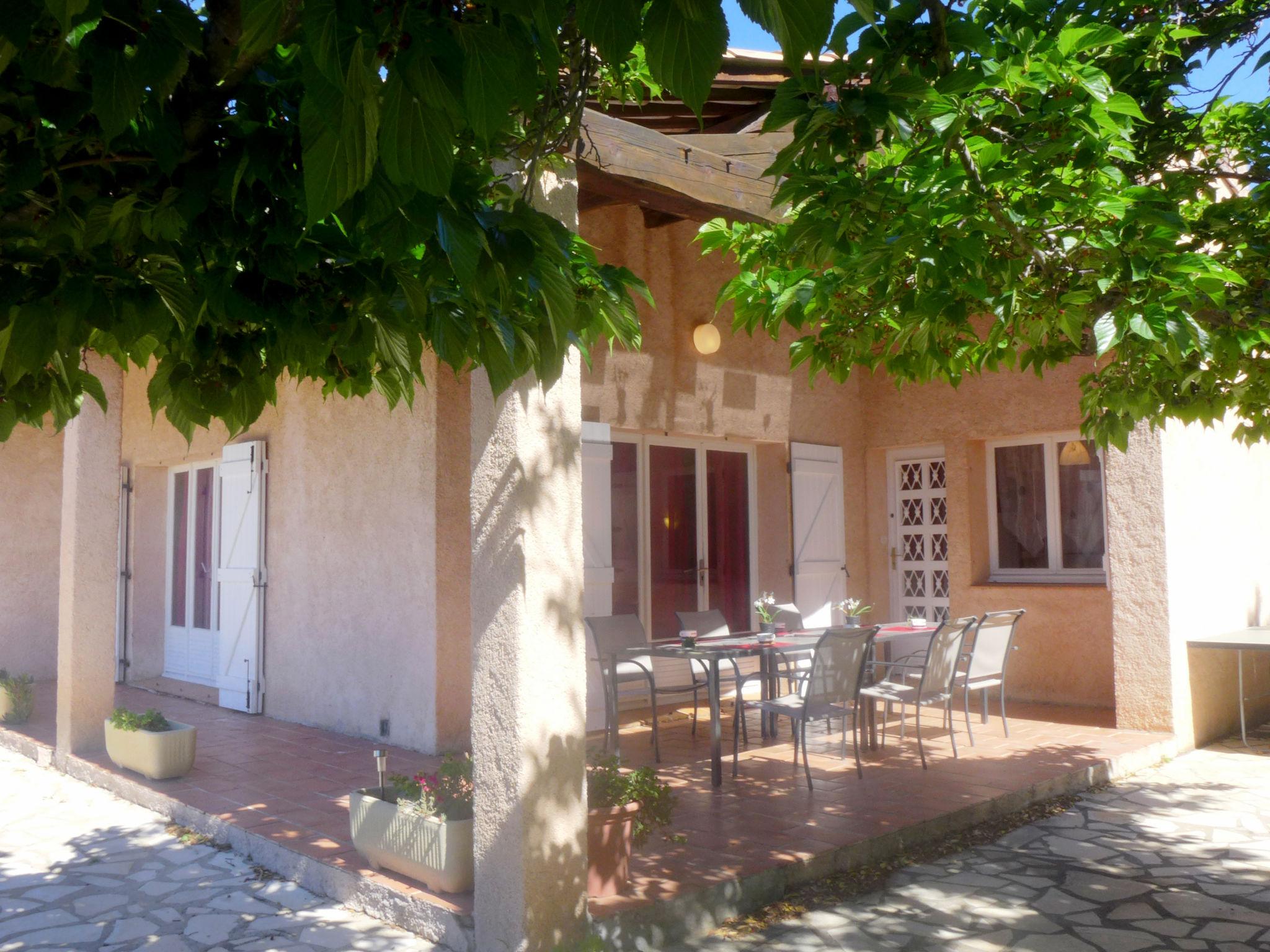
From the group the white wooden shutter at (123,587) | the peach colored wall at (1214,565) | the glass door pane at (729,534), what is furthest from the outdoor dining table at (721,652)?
the white wooden shutter at (123,587)

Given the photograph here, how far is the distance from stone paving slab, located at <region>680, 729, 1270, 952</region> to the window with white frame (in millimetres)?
2923

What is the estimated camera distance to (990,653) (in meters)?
6.37

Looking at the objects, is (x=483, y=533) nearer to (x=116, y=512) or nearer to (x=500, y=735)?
(x=500, y=735)

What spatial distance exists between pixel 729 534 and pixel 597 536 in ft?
5.59

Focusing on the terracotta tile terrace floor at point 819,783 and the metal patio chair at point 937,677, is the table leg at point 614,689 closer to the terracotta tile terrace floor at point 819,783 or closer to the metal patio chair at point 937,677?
the terracotta tile terrace floor at point 819,783


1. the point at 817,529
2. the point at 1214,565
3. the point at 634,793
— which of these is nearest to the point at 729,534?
the point at 817,529

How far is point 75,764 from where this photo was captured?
6.18 m

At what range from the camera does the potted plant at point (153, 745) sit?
18.2 ft

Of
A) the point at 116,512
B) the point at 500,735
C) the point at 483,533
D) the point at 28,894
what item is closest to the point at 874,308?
the point at 483,533

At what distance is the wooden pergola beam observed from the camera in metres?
4.90

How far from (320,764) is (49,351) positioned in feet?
16.4

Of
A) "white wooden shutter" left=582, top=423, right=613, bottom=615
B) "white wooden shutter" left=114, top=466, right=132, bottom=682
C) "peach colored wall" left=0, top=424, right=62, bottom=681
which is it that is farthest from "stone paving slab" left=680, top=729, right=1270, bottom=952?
"peach colored wall" left=0, top=424, right=62, bottom=681

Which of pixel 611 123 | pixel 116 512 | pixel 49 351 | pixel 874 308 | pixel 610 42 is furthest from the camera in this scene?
pixel 116 512

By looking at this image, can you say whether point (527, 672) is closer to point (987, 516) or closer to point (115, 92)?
point (115, 92)
